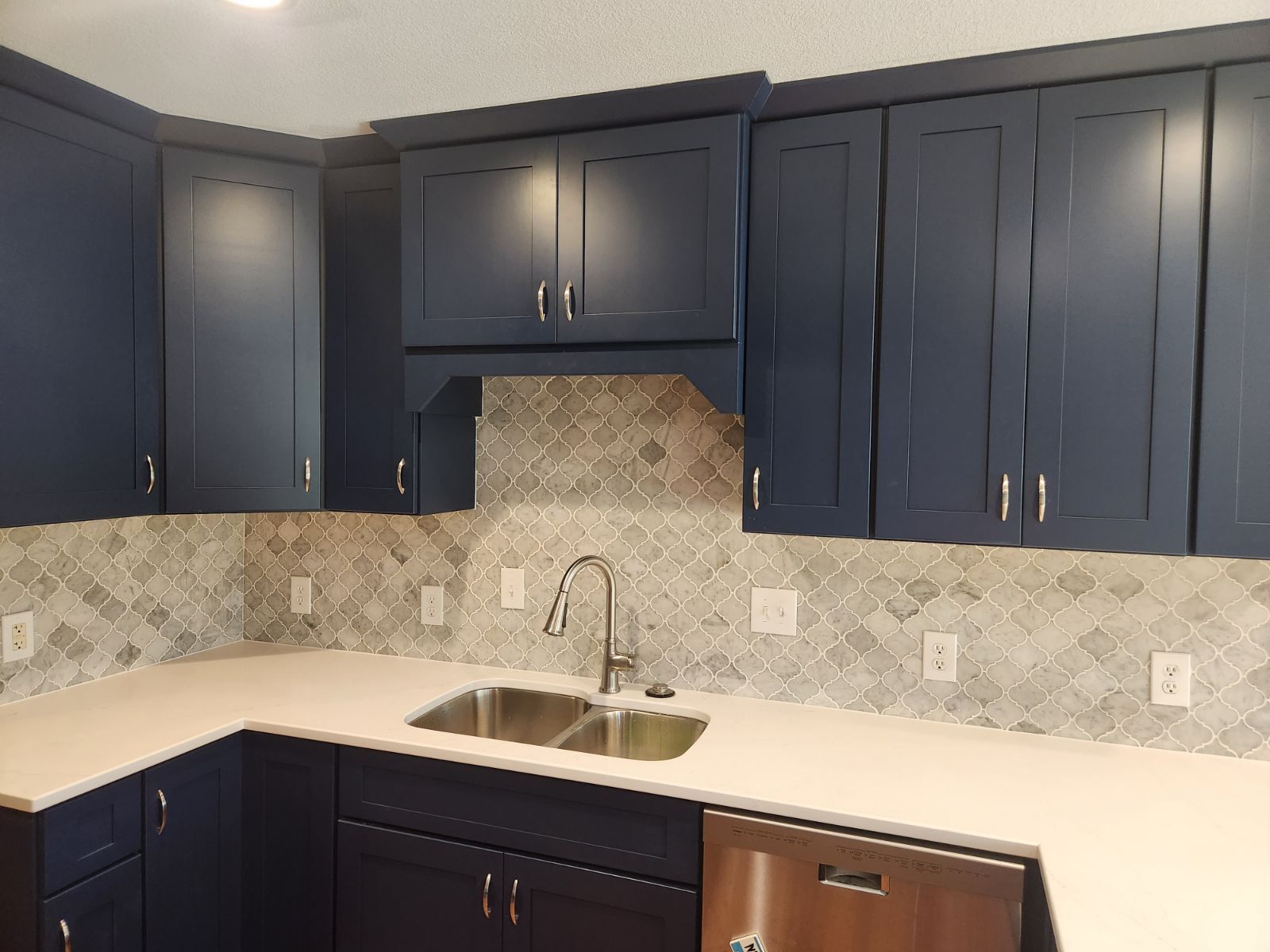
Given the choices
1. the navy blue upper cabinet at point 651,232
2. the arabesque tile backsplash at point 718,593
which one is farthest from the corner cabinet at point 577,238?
the arabesque tile backsplash at point 718,593

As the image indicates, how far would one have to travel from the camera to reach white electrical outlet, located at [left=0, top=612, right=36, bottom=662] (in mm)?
2057

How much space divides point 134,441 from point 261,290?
529 mm

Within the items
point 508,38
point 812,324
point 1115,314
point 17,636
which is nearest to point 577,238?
point 508,38

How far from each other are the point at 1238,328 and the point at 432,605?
217 centimetres

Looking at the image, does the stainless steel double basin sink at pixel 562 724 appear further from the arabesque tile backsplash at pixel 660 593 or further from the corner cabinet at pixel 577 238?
the corner cabinet at pixel 577 238

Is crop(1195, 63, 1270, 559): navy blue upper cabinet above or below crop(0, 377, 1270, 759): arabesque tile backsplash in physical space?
above

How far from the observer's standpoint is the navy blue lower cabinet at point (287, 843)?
6.41 feet

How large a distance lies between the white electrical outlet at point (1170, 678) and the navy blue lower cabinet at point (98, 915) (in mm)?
2344

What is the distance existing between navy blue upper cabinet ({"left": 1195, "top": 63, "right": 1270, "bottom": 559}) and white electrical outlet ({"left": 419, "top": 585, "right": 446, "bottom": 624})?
1990 millimetres

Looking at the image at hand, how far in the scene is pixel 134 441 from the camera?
2.08 metres

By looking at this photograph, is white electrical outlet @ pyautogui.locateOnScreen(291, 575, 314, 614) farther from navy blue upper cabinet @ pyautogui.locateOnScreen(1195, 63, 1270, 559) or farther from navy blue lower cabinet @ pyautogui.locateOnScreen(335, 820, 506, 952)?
navy blue upper cabinet @ pyautogui.locateOnScreen(1195, 63, 1270, 559)

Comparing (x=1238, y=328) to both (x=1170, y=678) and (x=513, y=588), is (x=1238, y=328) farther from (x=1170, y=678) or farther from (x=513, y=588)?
(x=513, y=588)

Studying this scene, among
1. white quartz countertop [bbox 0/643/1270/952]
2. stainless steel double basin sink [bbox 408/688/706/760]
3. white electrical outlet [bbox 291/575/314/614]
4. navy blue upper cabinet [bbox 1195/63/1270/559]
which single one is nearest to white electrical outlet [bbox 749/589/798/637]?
white quartz countertop [bbox 0/643/1270/952]

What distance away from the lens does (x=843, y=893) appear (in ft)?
5.07
